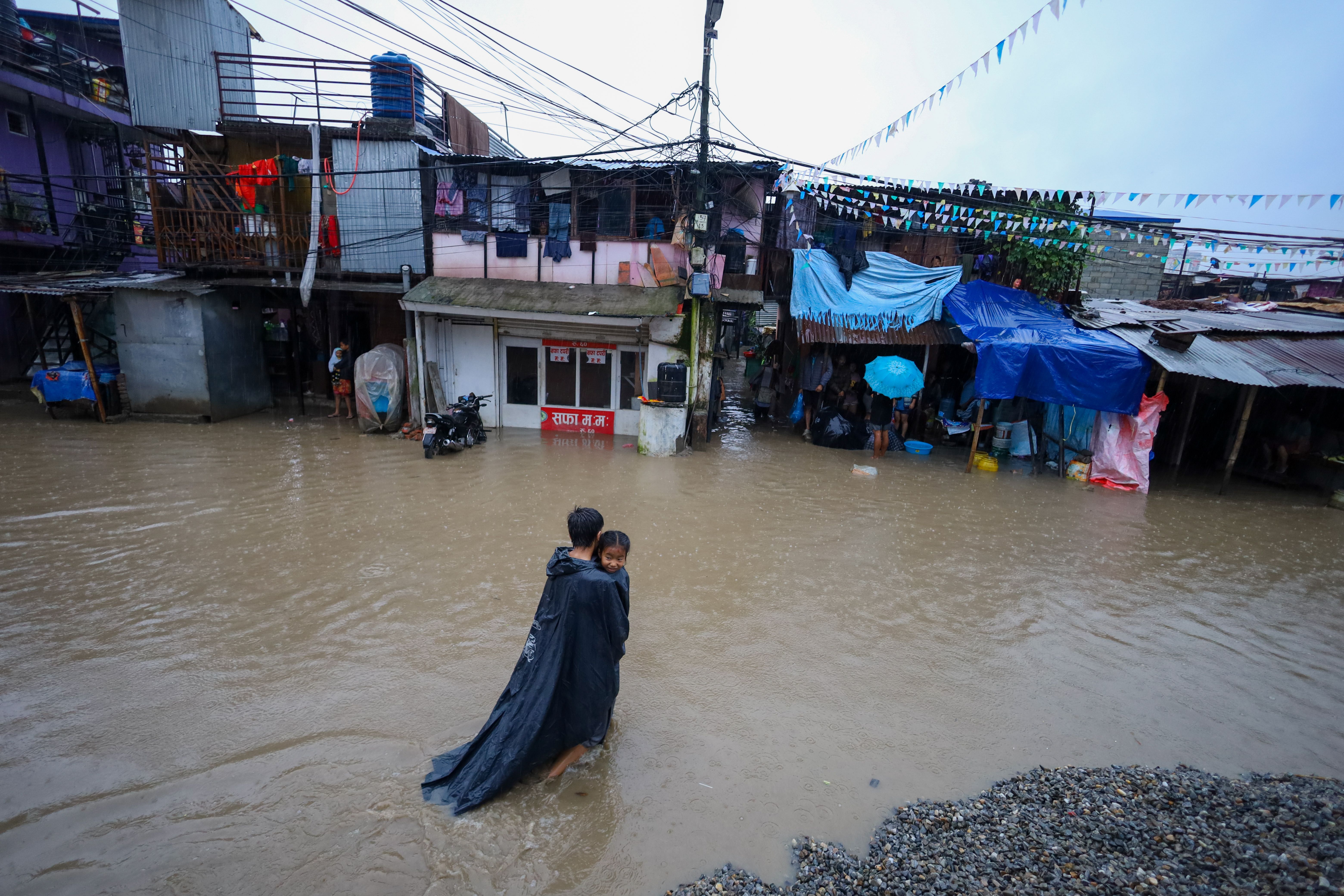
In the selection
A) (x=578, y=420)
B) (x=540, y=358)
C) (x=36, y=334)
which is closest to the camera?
(x=540, y=358)

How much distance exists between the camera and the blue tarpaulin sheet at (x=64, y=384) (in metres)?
12.2

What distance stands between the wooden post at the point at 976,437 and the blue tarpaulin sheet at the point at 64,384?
18.0 m

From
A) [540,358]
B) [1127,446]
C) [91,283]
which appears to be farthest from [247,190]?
[1127,446]

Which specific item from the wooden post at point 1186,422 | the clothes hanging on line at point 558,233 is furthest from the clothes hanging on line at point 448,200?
the wooden post at point 1186,422

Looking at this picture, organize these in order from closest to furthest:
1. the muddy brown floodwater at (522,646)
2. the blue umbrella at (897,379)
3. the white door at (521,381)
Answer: the muddy brown floodwater at (522,646)
the blue umbrella at (897,379)
the white door at (521,381)

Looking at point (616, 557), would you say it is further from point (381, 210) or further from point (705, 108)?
point (381, 210)

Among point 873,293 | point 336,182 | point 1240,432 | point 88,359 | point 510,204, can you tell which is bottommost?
point 1240,432

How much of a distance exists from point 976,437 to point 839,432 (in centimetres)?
279

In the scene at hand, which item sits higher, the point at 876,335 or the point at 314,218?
the point at 314,218

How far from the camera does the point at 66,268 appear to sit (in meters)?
16.5

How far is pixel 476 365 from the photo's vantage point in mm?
13938

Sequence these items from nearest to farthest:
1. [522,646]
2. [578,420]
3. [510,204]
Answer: [522,646] → [510,204] → [578,420]

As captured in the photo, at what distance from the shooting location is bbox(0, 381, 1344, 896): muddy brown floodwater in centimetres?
337

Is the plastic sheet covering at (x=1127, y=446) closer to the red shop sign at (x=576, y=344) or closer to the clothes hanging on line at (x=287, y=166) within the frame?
the red shop sign at (x=576, y=344)
